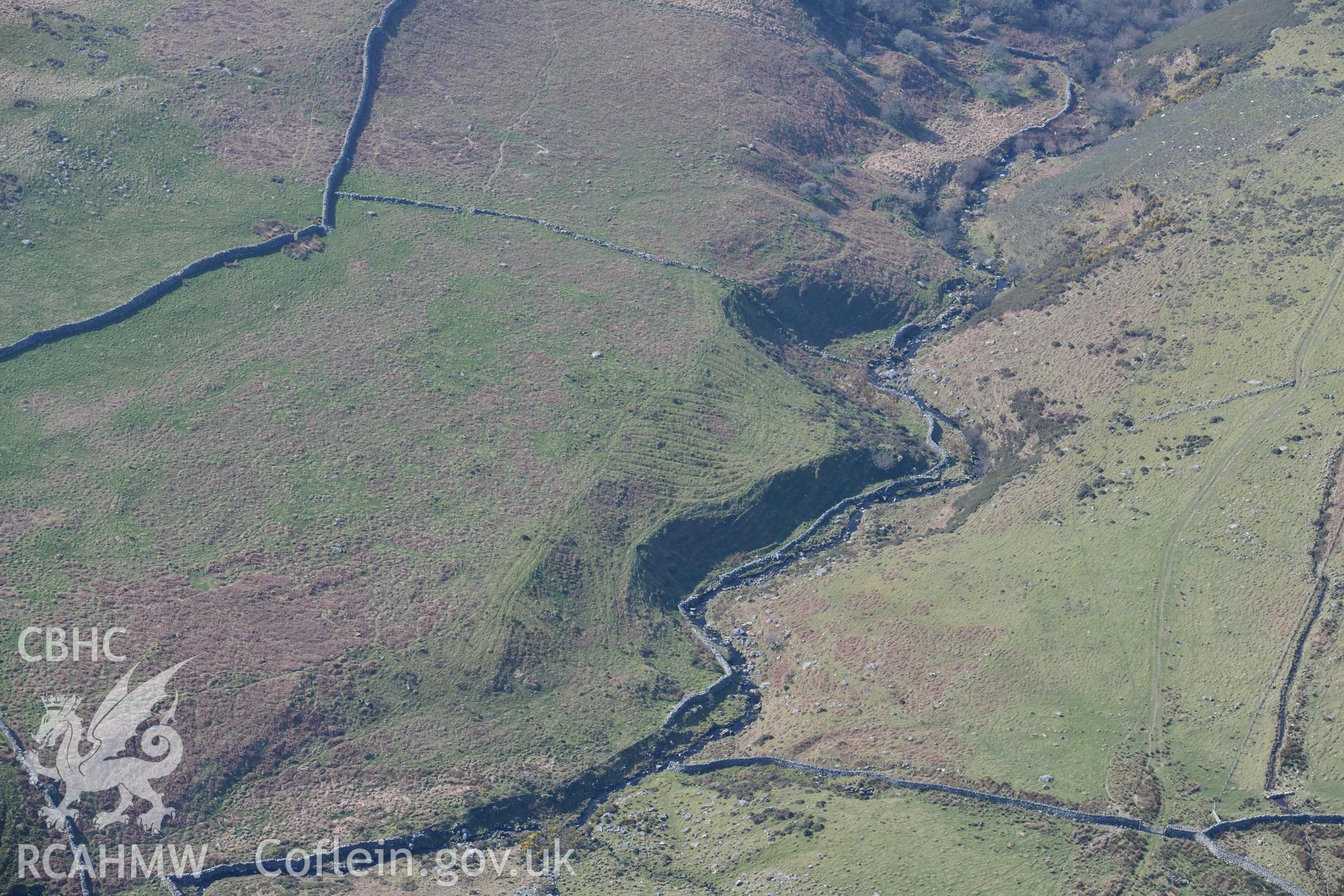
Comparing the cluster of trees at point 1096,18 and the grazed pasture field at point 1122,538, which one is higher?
the cluster of trees at point 1096,18

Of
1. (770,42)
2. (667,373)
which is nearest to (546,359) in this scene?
(667,373)

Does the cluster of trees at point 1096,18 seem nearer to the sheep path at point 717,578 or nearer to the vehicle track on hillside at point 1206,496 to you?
the sheep path at point 717,578

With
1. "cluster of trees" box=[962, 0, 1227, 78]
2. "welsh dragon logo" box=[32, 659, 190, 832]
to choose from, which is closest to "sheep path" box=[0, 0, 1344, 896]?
"welsh dragon logo" box=[32, 659, 190, 832]

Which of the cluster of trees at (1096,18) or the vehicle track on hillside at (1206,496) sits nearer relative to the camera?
the vehicle track on hillside at (1206,496)

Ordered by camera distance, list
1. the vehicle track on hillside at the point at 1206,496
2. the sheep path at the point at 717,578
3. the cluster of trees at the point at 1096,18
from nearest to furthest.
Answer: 1. the sheep path at the point at 717,578
2. the vehicle track on hillside at the point at 1206,496
3. the cluster of trees at the point at 1096,18

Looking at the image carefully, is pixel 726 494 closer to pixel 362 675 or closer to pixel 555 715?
pixel 555 715

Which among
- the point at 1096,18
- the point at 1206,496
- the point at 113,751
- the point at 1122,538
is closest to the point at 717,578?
the point at 1122,538

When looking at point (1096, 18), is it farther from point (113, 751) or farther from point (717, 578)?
point (113, 751)

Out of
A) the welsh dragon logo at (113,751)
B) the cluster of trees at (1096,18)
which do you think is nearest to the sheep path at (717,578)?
the welsh dragon logo at (113,751)
